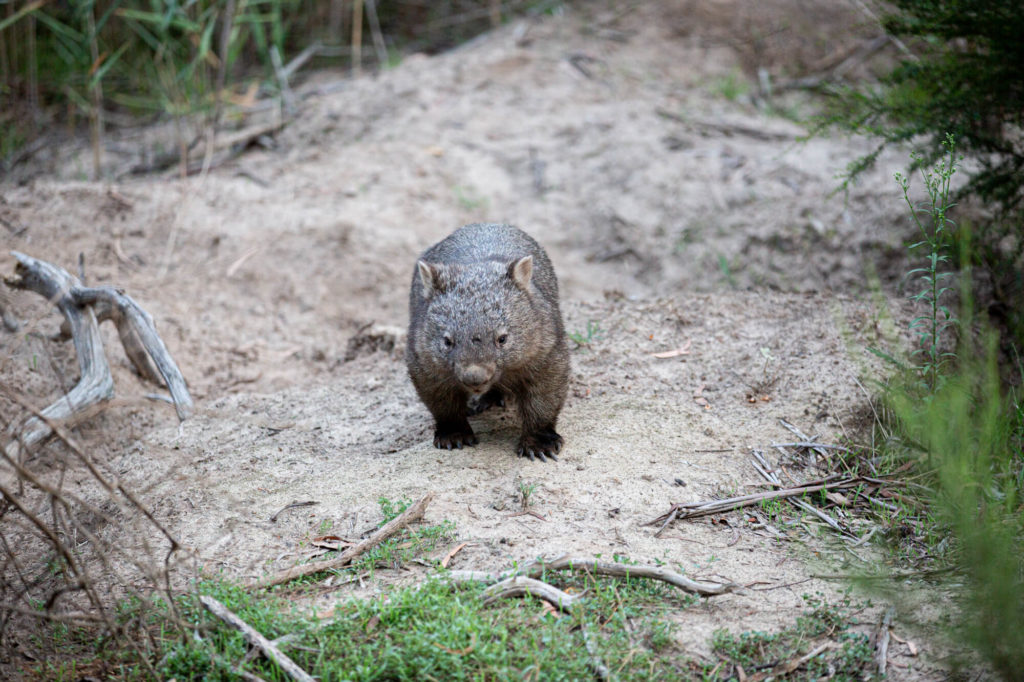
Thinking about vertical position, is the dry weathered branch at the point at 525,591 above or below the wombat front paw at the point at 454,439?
above

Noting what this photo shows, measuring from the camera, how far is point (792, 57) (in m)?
8.59

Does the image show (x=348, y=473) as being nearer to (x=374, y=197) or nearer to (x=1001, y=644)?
(x=1001, y=644)

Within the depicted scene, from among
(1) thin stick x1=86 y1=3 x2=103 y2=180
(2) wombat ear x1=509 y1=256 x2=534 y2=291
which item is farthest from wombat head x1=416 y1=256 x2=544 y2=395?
(1) thin stick x1=86 y1=3 x2=103 y2=180

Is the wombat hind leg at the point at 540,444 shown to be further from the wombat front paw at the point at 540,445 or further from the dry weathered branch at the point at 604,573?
the dry weathered branch at the point at 604,573

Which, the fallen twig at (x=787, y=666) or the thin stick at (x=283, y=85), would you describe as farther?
the thin stick at (x=283, y=85)

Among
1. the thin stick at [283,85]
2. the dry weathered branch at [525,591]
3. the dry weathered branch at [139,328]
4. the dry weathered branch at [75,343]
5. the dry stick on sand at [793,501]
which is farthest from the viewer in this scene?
the thin stick at [283,85]

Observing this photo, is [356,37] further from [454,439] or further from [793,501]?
[793,501]

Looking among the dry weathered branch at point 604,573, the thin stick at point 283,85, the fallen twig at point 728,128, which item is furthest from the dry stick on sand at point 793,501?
the thin stick at point 283,85

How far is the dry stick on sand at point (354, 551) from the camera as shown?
10.3ft

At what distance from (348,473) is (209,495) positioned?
64 centimetres

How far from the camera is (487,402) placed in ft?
16.4

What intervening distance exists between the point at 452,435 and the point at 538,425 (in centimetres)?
46

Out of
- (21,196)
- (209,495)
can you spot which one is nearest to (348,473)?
(209,495)

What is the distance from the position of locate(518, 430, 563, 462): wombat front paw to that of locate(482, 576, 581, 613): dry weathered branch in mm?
1125
